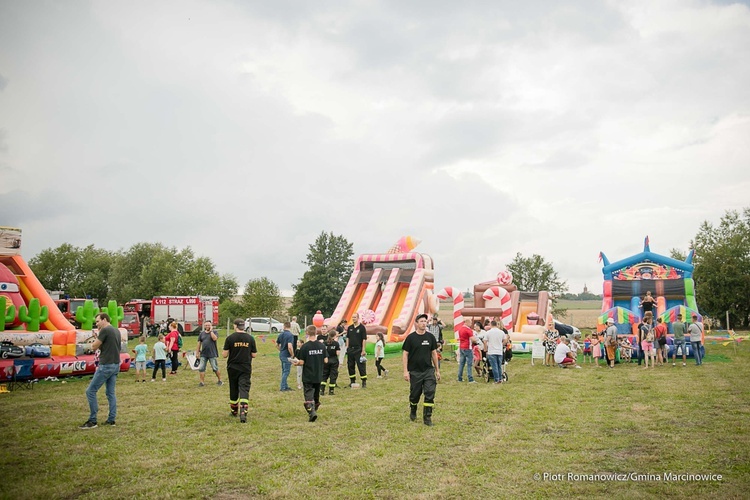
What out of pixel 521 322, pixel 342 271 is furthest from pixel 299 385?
pixel 342 271

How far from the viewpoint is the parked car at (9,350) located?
13.5 meters

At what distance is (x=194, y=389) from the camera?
13430mm

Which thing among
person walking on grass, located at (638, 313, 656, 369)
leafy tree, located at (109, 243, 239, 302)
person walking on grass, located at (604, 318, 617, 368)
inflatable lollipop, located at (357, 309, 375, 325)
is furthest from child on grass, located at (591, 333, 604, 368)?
leafy tree, located at (109, 243, 239, 302)

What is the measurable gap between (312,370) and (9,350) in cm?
868

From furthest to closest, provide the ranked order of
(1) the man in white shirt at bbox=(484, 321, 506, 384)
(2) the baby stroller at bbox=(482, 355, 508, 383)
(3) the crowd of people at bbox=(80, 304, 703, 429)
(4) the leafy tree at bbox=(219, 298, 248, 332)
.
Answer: (4) the leafy tree at bbox=(219, 298, 248, 332) → (2) the baby stroller at bbox=(482, 355, 508, 383) → (1) the man in white shirt at bbox=(484, 321, 506, 384) → (3) the crowd of people at bbox=(80, 304, 703, 429)

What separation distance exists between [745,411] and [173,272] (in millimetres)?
60846

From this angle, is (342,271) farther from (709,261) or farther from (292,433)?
(292,433)

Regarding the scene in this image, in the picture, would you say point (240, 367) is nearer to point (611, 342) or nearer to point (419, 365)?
point (419, 365)

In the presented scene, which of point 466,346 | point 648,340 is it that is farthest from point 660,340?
point 466,346

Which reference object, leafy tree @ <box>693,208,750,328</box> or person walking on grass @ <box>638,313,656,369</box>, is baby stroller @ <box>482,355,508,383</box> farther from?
leafy tree @ <box>693,208,750,328</box>

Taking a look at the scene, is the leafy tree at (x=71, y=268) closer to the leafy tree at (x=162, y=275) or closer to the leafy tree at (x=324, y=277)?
the leafy tree at (x=162, y=275)

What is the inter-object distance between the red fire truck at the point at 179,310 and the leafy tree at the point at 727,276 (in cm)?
3780

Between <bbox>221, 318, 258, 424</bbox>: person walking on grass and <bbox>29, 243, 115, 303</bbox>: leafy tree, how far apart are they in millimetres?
66634

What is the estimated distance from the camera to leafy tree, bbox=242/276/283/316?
45.8m
